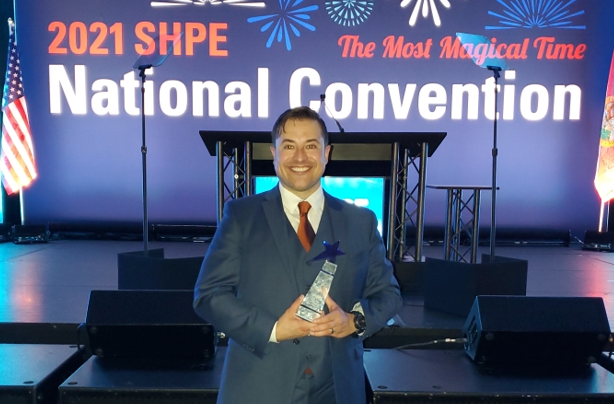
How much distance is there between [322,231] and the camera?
1.55 metres

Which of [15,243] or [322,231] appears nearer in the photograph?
[322,231]

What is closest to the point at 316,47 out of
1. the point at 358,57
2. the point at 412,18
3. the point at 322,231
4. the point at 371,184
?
the point at 358,57

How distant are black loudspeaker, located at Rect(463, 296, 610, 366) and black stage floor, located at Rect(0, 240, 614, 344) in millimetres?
Result: 863

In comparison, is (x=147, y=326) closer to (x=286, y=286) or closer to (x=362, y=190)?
(x=286, y=286)

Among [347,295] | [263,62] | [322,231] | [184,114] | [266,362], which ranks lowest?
[266,362]

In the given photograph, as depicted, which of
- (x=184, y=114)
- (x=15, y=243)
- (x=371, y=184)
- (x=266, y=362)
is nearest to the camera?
(x=266, y=362)

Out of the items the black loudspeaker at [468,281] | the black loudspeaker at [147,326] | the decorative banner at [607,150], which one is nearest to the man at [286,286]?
the black loudspeaker at [147,326]

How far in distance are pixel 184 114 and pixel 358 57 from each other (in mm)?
2684

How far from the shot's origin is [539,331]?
88.0 inches

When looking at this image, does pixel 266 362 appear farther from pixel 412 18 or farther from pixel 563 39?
pixel 563 39

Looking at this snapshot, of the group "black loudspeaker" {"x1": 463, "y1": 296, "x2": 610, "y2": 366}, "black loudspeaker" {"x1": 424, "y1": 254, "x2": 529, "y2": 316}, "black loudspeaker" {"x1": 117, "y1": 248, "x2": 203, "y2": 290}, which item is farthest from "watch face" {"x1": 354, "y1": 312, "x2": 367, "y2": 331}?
"black loudspeaker" {"x1": 117, "y1": 248, "x2": 203, "y2": 290}

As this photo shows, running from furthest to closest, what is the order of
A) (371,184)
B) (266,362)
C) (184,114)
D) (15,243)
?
1. (184,114)
2. (15,243)
3. (371,184)
4. (266,362)

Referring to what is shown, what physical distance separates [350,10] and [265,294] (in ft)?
21.1

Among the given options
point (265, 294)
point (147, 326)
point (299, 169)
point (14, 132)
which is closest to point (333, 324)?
point (265, 294)
